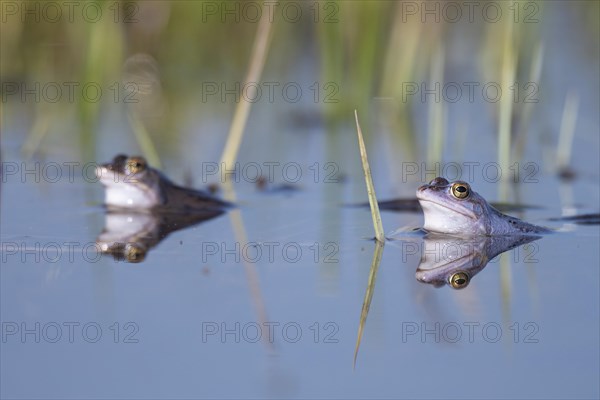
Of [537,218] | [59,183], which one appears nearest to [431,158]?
[537,218]

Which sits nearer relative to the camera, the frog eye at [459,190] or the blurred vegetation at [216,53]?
the frog eye at [459,190]

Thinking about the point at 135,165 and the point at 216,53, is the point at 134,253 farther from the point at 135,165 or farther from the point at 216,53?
the point at 216,53

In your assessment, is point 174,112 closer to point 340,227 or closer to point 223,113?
point 223,113

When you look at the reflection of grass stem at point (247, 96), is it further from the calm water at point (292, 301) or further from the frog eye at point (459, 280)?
the frog eye at point (459, 280)

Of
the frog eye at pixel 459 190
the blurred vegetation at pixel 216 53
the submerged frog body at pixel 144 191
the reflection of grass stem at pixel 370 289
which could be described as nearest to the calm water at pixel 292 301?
the reflection of grass stem at pixel 370 289

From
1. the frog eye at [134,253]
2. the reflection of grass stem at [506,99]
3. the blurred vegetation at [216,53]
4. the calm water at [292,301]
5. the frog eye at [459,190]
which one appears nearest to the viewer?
the calm water at [292,301]

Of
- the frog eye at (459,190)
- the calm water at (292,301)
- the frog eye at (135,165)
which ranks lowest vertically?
the calm water at (292,301)
